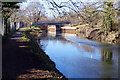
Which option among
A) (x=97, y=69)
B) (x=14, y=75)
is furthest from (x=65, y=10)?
(x=97, y=69)

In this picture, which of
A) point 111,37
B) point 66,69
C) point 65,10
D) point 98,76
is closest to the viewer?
point 65,10

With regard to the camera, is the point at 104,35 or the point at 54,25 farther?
the point at 54,25

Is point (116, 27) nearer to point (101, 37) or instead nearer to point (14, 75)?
point (101, 37)

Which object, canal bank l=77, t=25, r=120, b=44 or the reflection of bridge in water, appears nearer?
canal bank l=77, t=25, r=120, b=44

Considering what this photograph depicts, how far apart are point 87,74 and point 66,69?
1466mm

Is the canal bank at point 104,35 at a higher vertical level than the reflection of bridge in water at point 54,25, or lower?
lower

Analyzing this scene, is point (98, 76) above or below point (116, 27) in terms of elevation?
below

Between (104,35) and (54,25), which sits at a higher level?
(54,25)

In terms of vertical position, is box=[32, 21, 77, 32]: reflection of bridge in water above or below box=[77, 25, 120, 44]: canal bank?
above

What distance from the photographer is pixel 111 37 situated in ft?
72.5

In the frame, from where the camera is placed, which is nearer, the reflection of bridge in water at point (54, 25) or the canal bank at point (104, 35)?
the canal bank at point (104, 35)

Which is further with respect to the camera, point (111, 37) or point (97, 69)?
point (111, 37)

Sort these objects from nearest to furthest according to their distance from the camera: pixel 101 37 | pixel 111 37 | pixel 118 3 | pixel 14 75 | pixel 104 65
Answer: pixel 14 75 < pixel 104 65 < pixel 118 3 < pixel 111 37 < pixel 101 37

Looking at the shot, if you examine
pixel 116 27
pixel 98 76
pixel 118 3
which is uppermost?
pixel 118 3
